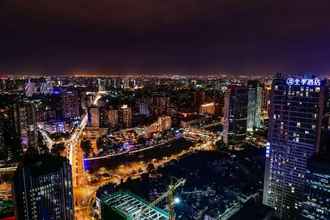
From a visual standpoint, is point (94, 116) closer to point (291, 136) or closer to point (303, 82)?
point (291, 136)

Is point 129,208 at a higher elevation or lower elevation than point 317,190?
lower

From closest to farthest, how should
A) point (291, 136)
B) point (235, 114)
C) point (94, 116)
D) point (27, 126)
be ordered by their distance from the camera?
1. point (291, 136)
2. point (27, 126)
3. point (235, 114)
4. point (94, 116)

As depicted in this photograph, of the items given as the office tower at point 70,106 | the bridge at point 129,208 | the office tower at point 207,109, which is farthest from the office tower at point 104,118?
the bridge at point 129,208

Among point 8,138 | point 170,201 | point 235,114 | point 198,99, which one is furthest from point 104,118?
point 170,201

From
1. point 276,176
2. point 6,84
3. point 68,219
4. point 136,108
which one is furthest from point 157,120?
point 6,84

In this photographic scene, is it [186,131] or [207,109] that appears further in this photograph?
[207,109]

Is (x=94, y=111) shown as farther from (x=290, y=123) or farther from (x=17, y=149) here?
(x=290, y=123)
